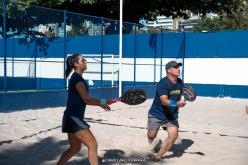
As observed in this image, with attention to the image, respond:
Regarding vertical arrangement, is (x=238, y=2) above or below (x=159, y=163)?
above

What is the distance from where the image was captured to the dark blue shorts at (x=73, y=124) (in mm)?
5293

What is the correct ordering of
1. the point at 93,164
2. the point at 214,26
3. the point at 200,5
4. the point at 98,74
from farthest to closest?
the point at 214,26, the point at 200,5, the point at 98,74, the point at 93,164

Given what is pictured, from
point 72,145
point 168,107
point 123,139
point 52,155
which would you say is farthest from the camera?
point 123,139

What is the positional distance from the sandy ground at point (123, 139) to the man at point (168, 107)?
0.41m

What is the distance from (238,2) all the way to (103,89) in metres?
15.9

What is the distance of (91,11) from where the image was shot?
28.3 m

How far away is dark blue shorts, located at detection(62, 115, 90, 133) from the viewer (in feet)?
17.4

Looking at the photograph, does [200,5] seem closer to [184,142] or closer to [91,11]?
[91,11]

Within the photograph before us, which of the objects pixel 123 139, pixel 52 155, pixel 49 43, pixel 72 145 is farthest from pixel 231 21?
pixel 72 145

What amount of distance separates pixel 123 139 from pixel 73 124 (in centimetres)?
336

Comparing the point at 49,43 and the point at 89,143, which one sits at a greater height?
the point at 49,43

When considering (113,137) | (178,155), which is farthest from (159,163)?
(113,137)

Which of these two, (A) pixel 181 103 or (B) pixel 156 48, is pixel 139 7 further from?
(A) pixel 181 103

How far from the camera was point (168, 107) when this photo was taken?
22.2 ft
